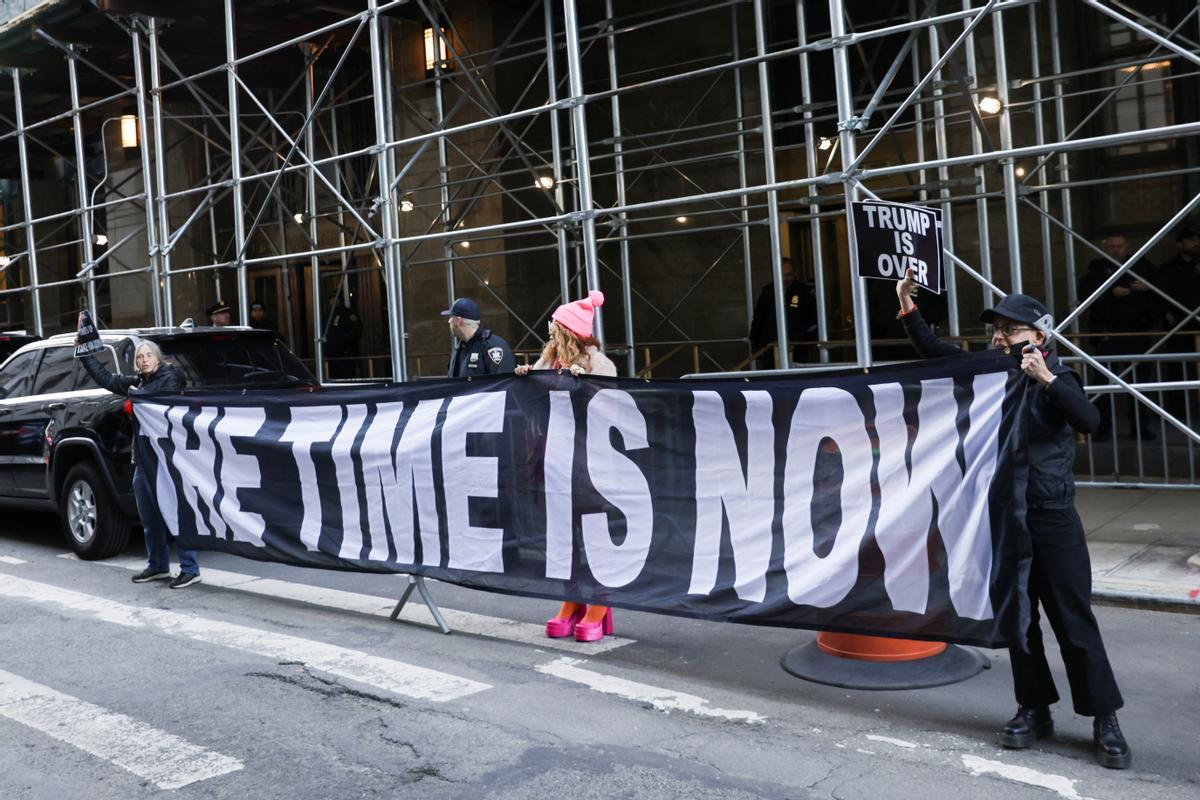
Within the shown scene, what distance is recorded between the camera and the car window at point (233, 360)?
31.6 ft

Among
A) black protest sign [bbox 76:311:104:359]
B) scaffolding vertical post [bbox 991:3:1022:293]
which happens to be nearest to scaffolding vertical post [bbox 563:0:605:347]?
scaffolding vertical post [bbox 991:3:1022:293]

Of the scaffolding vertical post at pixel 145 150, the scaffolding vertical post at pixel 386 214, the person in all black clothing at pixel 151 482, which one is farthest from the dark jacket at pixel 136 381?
the scaffolding vertical post at pixel 145 150

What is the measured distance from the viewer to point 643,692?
5.71 m

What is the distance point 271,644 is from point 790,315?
8.26 metres

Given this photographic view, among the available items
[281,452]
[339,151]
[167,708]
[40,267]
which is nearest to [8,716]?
[167,708]

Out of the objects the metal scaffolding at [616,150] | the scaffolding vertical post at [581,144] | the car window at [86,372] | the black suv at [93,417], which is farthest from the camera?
the metal scaffolding at [616,150]

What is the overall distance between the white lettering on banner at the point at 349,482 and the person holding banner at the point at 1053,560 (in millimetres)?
4135

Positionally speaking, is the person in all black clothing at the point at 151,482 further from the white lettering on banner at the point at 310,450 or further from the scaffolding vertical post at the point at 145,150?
the scaffolding vertical post at the point at 145,150

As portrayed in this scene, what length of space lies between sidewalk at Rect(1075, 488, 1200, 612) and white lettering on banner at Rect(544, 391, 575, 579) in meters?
3.18

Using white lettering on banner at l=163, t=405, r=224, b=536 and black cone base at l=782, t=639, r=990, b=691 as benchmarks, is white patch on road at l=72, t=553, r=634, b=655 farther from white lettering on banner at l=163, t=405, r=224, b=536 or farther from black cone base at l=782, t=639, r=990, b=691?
black cone base at l=782, t=639, r=990, b=691

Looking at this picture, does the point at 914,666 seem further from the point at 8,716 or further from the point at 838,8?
the point at 838,8

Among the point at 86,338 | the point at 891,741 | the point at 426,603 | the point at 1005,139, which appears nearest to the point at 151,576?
the point at 86,338

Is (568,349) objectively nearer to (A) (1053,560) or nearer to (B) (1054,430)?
(B) (1054,430)

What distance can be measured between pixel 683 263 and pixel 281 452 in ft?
29.3
